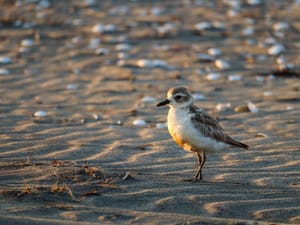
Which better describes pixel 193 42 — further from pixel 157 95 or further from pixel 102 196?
pixel 102 196

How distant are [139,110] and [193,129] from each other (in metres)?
2.89

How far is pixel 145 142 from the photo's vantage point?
7.53 m

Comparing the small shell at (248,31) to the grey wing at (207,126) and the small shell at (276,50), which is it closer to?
the small shell at (276,50)

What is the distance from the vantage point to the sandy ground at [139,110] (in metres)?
5.28

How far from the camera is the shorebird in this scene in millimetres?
6129

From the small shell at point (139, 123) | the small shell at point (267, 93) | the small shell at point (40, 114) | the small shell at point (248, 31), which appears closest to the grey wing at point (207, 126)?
the small shell at point (139, 123)

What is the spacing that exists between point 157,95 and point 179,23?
4.23 meters

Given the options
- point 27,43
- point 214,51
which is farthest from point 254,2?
point 27,43

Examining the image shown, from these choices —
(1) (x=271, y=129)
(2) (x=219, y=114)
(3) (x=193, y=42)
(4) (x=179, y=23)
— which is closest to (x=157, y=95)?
(2) (x=219, y=114)

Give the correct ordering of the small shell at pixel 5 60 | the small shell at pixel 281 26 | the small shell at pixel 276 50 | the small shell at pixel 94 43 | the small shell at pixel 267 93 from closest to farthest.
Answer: the small shell at pixel 267 93 → the small shell at pixel 5 60 → the small shell at pixel 276 50 → the small shell at pixel 94 43 → the small shell at pixel 281 26

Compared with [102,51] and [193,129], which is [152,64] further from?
[193,129]

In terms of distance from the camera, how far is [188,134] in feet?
Answer: 20.0

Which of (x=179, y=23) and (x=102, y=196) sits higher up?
(x=102, y=196)

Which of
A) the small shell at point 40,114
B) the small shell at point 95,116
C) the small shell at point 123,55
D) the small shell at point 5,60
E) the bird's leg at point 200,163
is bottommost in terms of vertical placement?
the small shell at point 123,55
